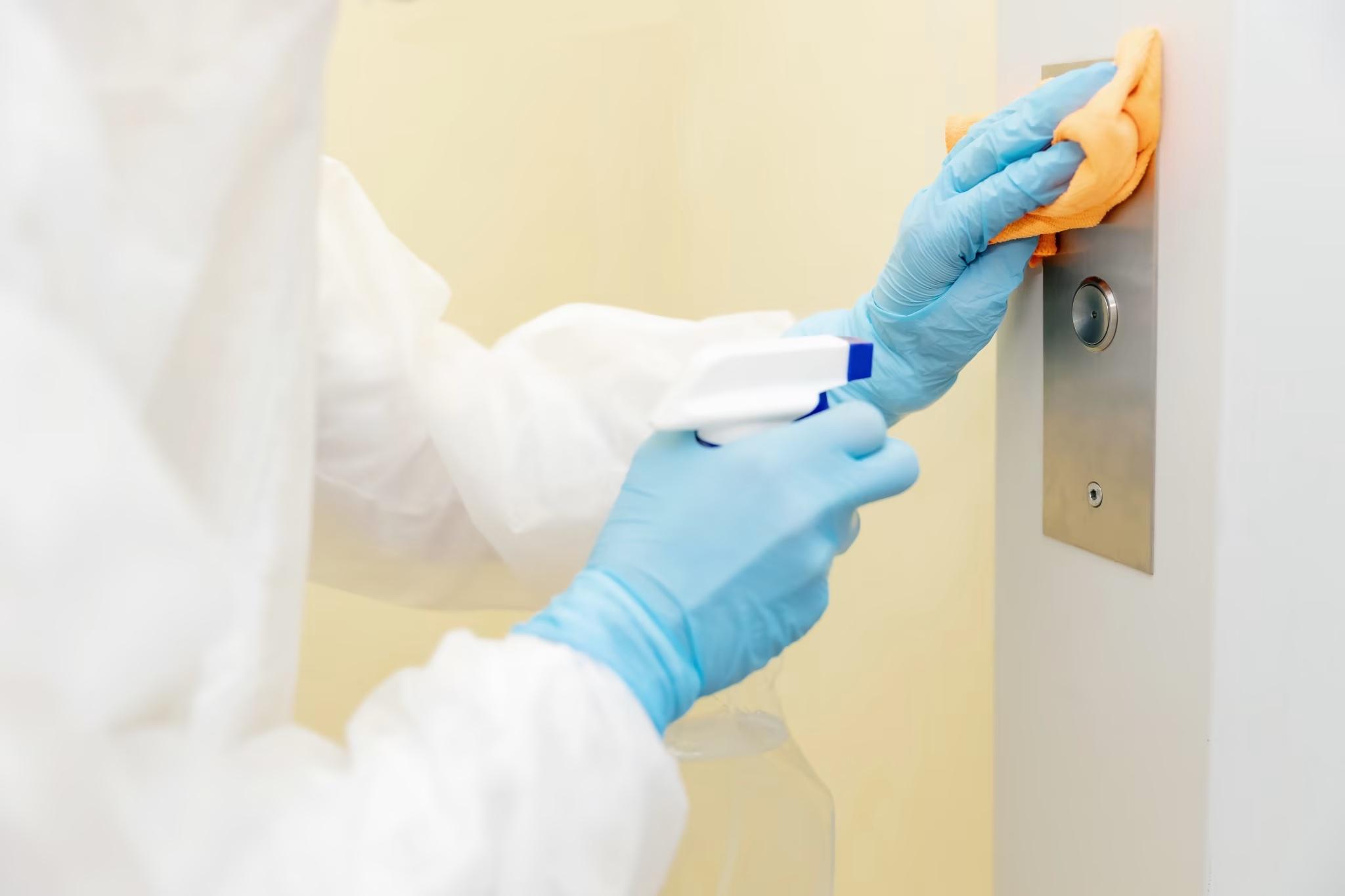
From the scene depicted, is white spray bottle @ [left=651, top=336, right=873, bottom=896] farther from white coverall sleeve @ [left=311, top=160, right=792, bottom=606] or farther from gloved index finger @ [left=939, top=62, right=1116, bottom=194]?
gloved index finger @ [left=939, top=62, right=1116, bottom=194]

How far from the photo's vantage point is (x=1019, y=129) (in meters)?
0.65

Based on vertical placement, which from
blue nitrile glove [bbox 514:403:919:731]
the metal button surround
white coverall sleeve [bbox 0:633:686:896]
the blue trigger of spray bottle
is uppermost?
the metal button surround

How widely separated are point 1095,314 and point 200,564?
0.52 meters

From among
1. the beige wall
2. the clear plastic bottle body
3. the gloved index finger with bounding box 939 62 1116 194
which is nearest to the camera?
the gloved index finger with bounding box 939 62 1116 194

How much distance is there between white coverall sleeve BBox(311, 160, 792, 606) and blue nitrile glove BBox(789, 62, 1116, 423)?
0.27 feet

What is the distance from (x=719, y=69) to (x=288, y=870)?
96 centimetres

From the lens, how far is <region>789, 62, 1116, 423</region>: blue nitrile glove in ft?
2.09

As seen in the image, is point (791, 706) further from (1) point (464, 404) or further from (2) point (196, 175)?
(2) point (196, 175)

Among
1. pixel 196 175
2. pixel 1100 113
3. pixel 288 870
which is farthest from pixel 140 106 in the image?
pixel 1100 113

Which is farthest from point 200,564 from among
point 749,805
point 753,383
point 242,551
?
point 749,805

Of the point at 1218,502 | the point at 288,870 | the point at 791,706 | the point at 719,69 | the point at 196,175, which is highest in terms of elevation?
the point at 719,69

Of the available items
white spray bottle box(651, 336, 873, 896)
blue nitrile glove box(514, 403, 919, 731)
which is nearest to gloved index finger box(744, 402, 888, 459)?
blue nitrile glove box(514, 403, 919, 731)

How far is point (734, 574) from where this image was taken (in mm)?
561

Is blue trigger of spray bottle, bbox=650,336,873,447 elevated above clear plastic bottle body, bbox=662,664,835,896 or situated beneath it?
elevated above
